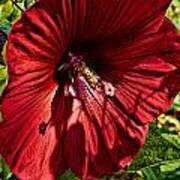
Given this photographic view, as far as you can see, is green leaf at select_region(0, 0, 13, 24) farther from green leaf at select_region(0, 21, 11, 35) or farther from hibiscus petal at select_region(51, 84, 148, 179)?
hibiscus petal at select_region(51, 84, 148, 179)

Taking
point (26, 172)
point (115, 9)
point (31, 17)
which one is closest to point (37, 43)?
point (31, 17)

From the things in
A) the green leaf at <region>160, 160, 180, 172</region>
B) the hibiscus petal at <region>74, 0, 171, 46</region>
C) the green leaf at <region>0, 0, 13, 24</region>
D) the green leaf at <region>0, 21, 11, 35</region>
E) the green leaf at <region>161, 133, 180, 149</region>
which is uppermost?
the green leaf at <region>0, 0, 13, 24</region>

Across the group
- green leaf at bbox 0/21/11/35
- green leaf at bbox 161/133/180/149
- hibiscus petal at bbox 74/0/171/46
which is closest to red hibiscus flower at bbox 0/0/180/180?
hibiscus petal at bbox 74/0/171/46

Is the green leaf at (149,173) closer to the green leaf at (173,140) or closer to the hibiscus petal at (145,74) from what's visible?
the green leaf at (173,140)

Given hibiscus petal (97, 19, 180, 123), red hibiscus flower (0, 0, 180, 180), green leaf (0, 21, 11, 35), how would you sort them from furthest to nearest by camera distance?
green leaf (0, 21, 11, 35) < hibiscus petal (97, 19, 180, 123) < red hibiscus flower (0, 0, 180, 180)

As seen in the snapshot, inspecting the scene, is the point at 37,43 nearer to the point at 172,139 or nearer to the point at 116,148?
the point at 116,148

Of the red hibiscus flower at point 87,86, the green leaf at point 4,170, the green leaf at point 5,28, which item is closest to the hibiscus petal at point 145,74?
the red hibiscus flower at point 87,86

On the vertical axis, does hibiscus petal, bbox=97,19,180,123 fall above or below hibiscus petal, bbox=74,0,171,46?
below

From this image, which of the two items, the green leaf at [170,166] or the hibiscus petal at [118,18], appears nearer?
the hibiscus petal at [118,18]
